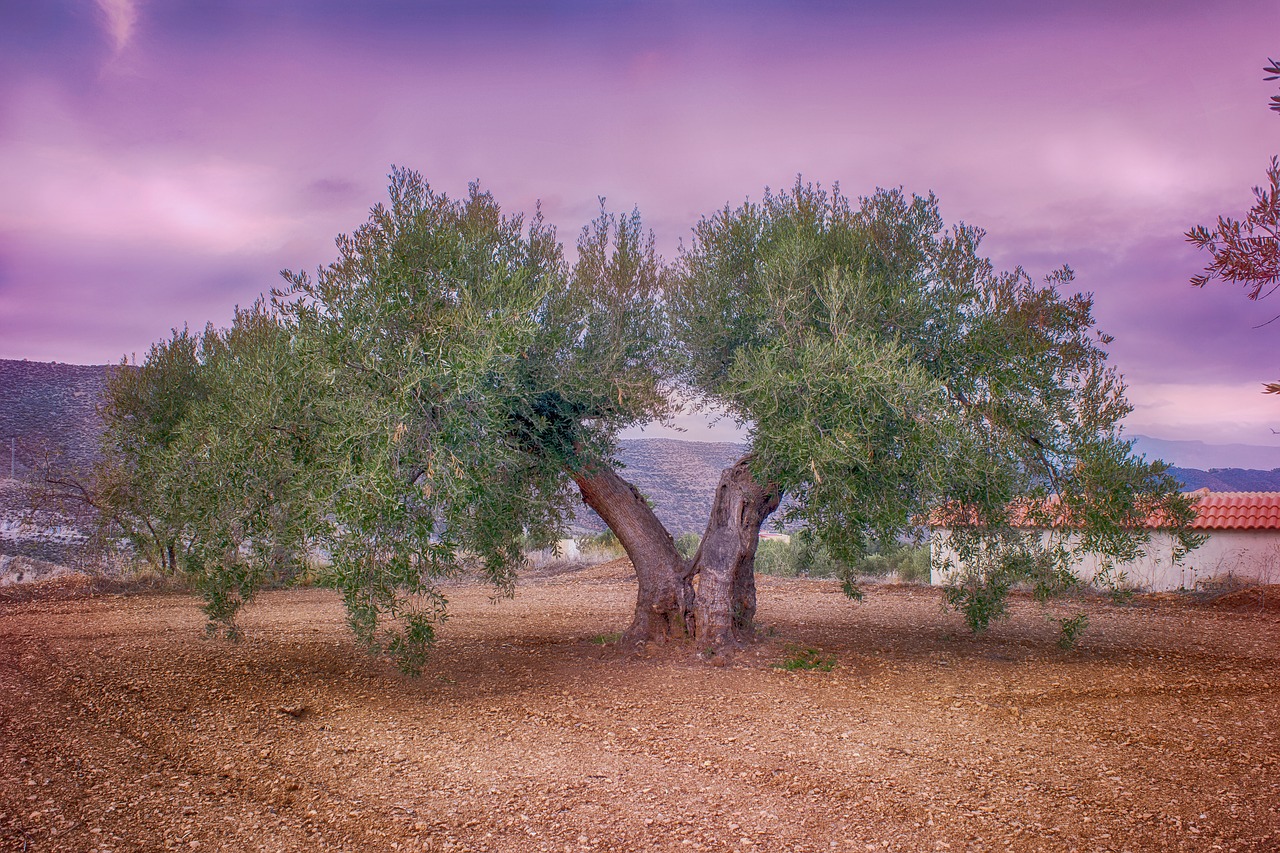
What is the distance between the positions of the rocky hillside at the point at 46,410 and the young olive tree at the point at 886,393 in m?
31.8

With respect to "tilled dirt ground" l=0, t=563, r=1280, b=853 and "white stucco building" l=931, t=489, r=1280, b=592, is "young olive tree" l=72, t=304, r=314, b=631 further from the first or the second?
"white stucco building" l=931, t=489, r=1280, b=592

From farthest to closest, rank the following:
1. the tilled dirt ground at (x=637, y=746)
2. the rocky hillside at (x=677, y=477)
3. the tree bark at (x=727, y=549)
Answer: the rocky hillside at (x=677, y=477) < the tree bark at (x=727, y=549) < the tilled dirt ground at (x=637, y=746)

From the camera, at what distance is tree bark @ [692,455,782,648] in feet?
36.2

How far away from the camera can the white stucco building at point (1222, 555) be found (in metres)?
20.9

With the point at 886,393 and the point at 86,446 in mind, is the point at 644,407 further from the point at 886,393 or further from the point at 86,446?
the point at 86,446

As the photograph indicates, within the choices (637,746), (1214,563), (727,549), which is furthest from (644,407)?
(1214,563)

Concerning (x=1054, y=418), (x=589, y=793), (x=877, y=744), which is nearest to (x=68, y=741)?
→ (x=589, y=793)

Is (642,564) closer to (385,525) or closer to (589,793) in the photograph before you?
(385,525)

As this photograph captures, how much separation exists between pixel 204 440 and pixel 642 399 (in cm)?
522

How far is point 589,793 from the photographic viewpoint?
6199 mm

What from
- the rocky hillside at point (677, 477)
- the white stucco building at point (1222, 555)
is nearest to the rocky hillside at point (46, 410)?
the rocky hillside at point (677, 477)

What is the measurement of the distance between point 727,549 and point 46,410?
43.9 meters

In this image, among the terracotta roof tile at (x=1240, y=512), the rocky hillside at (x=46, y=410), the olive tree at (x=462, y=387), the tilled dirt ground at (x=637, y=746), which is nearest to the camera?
the tilled dirt ground at (x=637, y=746)

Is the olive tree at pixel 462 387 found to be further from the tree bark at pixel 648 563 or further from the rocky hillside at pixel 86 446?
the rocky hillside at pixel 86 446
